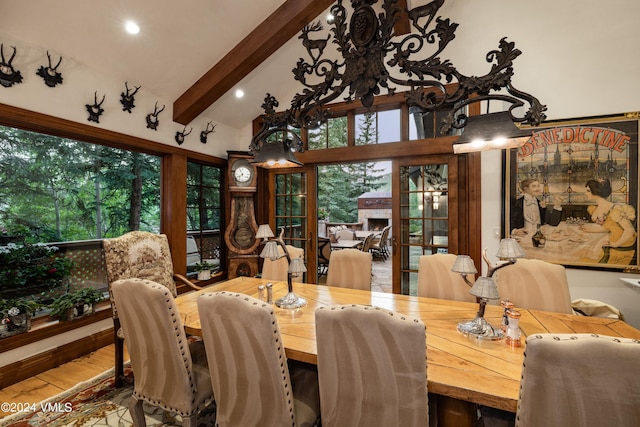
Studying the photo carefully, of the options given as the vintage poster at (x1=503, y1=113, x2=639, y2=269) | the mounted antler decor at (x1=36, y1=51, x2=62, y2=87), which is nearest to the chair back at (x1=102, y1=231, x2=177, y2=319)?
the mounted antler decor at (x1=36, y1=51, x2=62, y2=87)

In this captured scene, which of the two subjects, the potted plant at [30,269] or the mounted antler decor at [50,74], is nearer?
the mounted antler decor at [50,74]

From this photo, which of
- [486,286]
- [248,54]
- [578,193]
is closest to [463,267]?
[486,286]

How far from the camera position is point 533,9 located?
10.0 ft

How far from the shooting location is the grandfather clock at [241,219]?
4.24 meters

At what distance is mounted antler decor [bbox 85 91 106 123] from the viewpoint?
2720 mm

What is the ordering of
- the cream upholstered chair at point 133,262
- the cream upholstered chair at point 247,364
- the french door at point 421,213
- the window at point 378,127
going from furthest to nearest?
1. the window at point 378,127
2. the french door at point 421,213
3. the cream upholstered chair at point 133,262
4. the cream upholstered chair at point 247,364

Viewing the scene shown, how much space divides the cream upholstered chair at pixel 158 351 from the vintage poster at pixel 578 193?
10.8 feet

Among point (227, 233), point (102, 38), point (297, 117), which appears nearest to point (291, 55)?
point (102, 38)

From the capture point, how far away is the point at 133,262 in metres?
2.57

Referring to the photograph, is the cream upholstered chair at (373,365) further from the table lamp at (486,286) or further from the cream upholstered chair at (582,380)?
the table lamp at (486,286)

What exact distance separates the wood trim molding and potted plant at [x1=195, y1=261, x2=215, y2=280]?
1.23 metres

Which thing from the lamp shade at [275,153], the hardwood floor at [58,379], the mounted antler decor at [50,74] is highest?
the mounted antler decor at [50,74]

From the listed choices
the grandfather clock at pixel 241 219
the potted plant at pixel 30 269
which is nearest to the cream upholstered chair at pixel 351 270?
the grandfather clock at pixel 241 219

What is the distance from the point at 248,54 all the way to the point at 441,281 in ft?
10.3
